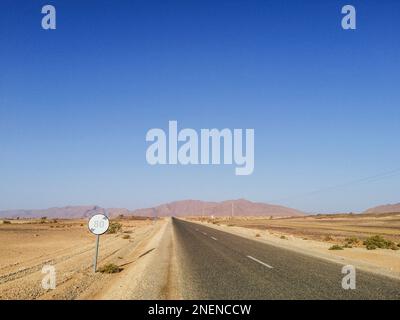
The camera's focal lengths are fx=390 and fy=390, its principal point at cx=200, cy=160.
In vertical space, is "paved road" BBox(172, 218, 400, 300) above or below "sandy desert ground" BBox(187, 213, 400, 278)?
above

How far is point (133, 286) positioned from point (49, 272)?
4.38 metres

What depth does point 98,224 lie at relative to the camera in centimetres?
1184

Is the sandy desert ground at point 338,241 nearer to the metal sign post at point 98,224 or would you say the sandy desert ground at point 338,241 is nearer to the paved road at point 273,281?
the paved road at point 273,281

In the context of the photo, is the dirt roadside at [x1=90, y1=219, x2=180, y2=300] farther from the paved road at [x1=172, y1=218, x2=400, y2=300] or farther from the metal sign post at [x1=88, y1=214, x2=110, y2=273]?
the metal sign post at [x1=88, y1=214, x2=110, y2=273]

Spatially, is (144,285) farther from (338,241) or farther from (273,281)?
(338,241)

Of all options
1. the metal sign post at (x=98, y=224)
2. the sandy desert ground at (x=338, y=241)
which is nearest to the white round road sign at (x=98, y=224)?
the metal sign post at (x=98, y=224)

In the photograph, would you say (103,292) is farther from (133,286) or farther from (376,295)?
(376,295)

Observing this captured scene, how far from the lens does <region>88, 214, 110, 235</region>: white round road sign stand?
38.5 feet

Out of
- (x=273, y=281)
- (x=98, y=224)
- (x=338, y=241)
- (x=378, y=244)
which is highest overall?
(x=98, y=224)

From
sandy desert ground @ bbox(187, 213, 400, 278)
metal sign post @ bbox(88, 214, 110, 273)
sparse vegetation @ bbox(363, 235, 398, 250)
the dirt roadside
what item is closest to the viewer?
the dirt roadside

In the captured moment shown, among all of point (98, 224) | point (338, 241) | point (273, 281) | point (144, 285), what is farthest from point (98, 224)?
point (338, 241)

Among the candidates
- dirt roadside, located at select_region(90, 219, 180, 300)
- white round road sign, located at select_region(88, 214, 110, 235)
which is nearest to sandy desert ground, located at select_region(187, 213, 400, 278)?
dirt roadside, located at select_region(90, 219, 180, 300)
